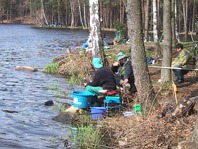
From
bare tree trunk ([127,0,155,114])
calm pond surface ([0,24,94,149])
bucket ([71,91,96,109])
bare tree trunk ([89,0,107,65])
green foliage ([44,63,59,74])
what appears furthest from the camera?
green foliage ([44,63,59,74])

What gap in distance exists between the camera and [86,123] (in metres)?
9.97

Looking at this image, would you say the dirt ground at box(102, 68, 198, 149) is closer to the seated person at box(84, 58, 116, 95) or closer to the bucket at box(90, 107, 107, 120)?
the bucket at box(90, 107, 107, 120)

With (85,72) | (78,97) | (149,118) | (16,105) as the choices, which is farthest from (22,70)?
(149,118)

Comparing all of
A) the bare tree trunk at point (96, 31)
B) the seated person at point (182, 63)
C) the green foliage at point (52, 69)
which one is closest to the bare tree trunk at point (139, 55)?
the seated person at point (182, 63)

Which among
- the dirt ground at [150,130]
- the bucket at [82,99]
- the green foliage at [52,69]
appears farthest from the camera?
the green foliage at [52,69]

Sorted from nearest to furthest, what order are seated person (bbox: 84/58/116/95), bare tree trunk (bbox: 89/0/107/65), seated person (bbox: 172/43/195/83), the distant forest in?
seated person (bbox: 84/58/116/95) → seated person (bbox: 172/43/195/83) → bare tree trunk (bbox: 89/0/107/65) → the distant forest

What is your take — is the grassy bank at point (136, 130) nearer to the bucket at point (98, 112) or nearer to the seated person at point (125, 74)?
the bucket at point (98, 112)

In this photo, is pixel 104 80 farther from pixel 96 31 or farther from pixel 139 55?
pixel 96 31

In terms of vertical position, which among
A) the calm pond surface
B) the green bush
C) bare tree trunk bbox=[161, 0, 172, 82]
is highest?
bare tree trunk bbox=[161, 0, 172, 82]

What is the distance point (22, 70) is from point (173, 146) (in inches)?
623

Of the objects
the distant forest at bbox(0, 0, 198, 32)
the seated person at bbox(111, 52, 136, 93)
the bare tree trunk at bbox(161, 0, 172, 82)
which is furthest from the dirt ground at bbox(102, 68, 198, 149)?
the distant forest at bbox(0, 0, 198, 32)

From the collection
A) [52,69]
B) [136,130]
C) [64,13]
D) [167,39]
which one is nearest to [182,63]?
[167,39]

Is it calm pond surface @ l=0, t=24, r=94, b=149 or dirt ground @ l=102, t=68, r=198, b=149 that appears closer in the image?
dirt ground @ l=102, t=68, r=198, b=149

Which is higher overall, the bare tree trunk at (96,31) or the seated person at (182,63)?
the bare tree trunk at (96,31)
